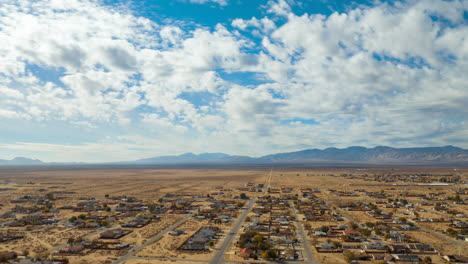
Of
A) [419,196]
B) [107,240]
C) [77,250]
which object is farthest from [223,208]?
Answer: [419,196]

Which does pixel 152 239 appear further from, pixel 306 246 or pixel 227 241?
pixel 306 246

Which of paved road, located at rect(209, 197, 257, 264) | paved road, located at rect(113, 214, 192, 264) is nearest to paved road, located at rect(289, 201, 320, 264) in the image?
paved road, located at rect(209, 197, 257, 264)

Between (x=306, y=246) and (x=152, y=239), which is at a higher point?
(x=306, y=246)

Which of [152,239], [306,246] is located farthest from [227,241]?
[152,239]

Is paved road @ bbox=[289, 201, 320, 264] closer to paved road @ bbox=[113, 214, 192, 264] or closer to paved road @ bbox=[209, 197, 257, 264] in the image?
paved road @ bbox=[209, 197, 257, 264]

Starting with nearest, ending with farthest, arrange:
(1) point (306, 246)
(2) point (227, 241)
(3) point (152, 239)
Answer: (1) point (306, 246)
(2) point (227, 241)
(3) point (152, 239)

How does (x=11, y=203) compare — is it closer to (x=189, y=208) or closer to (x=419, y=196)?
(x=189, y=208)

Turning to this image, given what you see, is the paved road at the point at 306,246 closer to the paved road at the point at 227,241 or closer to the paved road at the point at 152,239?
the paved road at the point at 227,241

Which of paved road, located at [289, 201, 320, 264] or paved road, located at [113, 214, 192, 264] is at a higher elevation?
paved road, located at [289, 201, 320, 264]

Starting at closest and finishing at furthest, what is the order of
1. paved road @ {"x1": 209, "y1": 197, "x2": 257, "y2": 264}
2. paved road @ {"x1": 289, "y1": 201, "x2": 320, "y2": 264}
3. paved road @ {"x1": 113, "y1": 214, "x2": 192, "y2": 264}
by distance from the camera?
paved road @ {"x1": 289, "y1": 201, "x2": 320, "y2": 264} < paved road @ {"x1": 209, "y1": 197, "x2": 257, "y2": 264} < paved road @ {"x1": 113, "y1": 214, "x2": 192, "y2": 264}

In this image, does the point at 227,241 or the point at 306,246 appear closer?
the point at 306,246

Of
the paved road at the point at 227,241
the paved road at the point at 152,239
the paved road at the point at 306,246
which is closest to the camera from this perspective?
the paved road at the point at 306,246


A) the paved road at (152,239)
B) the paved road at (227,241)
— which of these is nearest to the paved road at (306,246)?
the paved road at (227,241)

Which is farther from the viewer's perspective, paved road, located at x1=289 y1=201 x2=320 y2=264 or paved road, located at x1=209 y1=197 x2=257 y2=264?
paved road, located at x1=209 y1=197 x2=257 y2=264
